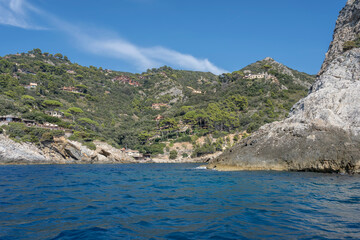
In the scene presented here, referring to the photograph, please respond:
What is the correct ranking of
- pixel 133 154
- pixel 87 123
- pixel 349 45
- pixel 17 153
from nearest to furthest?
1. pixel 349 45
2. pixel 17 153
3. pixel 133 154
4. pixel 87 123

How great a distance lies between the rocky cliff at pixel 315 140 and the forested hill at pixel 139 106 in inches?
1528

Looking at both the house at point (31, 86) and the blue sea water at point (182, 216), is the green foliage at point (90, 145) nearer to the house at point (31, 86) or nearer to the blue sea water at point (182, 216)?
the blue sea water at point (182, 216)

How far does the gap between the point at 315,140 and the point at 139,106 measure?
10110cm

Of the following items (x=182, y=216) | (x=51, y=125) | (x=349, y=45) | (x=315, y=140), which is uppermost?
(x=349, y=45)

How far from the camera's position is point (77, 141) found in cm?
5569

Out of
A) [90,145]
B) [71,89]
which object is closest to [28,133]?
[90,145]

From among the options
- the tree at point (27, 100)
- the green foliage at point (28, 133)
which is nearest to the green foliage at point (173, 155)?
the green foliage at point (28, 133)

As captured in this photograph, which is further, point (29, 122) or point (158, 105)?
point (158, 105)

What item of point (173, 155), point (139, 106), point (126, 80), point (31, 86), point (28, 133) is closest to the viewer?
point (28, 133)

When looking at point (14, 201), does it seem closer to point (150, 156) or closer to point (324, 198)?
point (324, 198)

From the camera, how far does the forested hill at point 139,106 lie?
6688 centimetres

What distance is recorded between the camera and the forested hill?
219 feet

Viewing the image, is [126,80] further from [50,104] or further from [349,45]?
[349,45]

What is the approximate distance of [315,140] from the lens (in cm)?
2234
